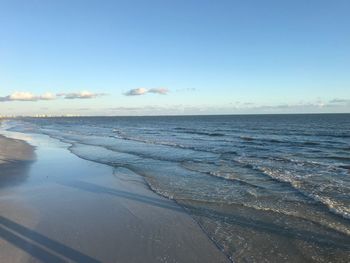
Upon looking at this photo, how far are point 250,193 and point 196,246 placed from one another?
5.36 metres

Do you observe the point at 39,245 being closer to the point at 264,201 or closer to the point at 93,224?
the point at 93,224

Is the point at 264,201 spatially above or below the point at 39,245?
below

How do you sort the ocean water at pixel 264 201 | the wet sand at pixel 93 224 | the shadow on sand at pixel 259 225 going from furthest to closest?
the shadow on sand at pixel 259 225
the ocean water at pixel 264 201
the wet sand at pixel 93 224

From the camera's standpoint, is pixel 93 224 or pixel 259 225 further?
pixel 259 225

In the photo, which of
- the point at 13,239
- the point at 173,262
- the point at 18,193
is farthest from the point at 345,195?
the point at 18,193

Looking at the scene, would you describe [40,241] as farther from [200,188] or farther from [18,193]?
[200,188]

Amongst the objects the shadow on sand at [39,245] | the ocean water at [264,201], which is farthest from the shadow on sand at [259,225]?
the shadow on sand at [39,245]

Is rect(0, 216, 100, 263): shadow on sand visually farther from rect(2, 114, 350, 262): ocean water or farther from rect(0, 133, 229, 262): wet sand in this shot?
rect(2, 114, 350, 262): ocean water

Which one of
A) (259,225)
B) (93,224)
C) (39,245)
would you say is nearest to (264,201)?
(259,225)

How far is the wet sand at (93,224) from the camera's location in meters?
7.07

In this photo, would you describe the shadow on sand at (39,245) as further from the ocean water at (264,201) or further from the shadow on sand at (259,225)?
the shadow on sand at (259,225)

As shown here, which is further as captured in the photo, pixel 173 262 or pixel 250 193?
pixel 250 193

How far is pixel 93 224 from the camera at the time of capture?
29.3 feet

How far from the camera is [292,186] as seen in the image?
13.6 m
